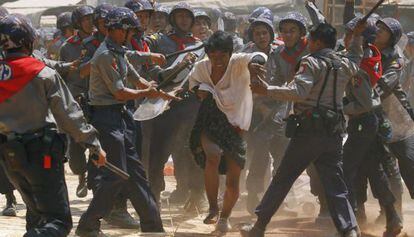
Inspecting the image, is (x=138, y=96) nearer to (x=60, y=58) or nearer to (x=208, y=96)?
(x=208, y=96)

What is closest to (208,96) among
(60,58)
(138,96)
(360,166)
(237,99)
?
(237,99)

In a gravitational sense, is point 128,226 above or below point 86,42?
below

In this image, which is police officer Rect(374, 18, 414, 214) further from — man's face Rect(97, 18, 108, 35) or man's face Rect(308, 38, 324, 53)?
man's face Rect(97, 18, 108, 35)

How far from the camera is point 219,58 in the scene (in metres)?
9.30

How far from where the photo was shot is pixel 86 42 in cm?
998

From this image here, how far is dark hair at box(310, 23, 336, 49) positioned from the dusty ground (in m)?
1.86

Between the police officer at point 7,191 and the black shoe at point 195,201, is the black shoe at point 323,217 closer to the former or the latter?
the black shoe at point 195,201

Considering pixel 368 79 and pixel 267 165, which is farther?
pixel 267 165

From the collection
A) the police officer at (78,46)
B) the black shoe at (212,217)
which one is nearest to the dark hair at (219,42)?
Answer: the black shoe at (212,217)

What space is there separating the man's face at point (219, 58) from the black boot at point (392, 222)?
6.94 ft

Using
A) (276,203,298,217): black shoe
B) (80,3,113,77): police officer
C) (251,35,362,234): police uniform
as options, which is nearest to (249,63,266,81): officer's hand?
(251,35,362,234): police uniform

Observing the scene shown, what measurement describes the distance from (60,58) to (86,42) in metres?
1.39

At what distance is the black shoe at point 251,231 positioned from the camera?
8.88 metres

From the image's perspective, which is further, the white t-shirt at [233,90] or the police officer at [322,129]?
the white t-shirt at [233,90]
